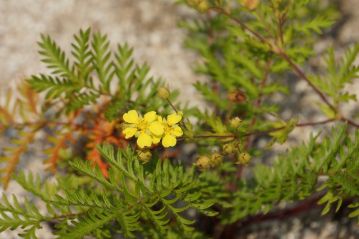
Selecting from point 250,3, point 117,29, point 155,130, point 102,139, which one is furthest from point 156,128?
point 117,29

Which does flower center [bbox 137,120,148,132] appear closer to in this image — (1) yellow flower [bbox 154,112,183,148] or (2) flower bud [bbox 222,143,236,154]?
(1) yellow flower [bbox 154,112,183,148]

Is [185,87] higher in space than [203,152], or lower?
higher

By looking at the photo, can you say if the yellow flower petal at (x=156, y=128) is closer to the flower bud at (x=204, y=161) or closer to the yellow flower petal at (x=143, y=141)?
the yellow flower petal at (x=143, y=141)

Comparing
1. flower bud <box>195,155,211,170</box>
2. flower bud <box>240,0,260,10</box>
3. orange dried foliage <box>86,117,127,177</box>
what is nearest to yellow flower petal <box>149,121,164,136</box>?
flower bud <box>195,155,211,170</box>

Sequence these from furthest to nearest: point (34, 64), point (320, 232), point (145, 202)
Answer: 1. point (34, 64)
2. point (320, 232)
3. point (145, 202)

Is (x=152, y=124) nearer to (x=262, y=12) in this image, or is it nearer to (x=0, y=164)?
(x=262, y=12)

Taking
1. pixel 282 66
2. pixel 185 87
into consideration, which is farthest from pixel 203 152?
pixel 185 87
